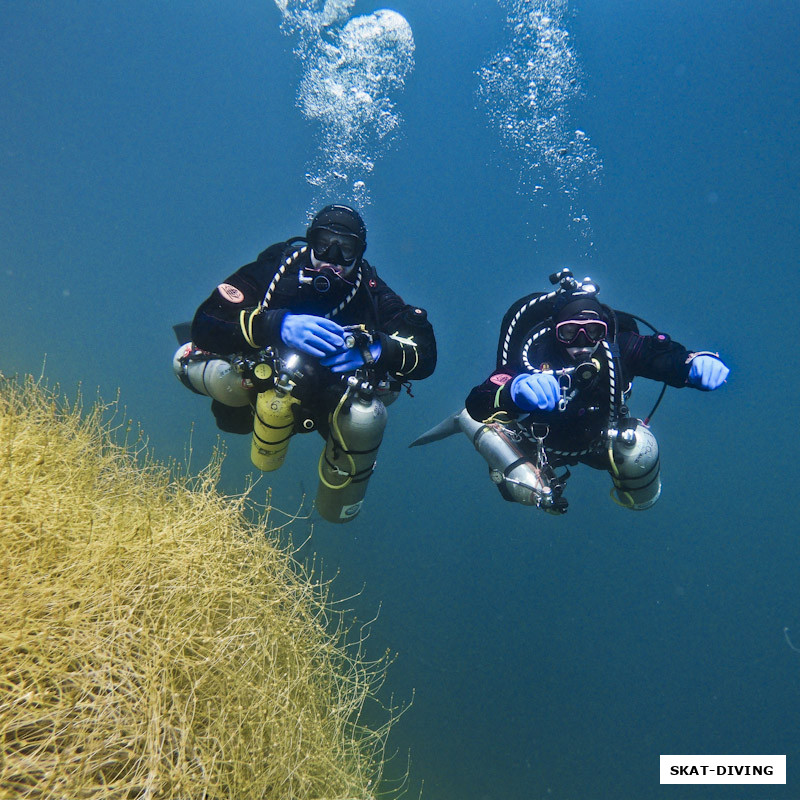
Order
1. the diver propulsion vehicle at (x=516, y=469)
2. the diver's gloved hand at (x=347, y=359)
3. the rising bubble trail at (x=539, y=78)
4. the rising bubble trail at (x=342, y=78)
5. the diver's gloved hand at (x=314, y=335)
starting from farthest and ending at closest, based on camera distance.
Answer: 1. the rising bubble trail at (x=539, y=78)
2. the rising bubble trail at (x=342, y=78)
3. the diver propulsion vehicle at (x=516, y=469)
4. the diver's gloved hand at (x=347, y=359)
5. the diver's gloved hand at (x=314, y=335)

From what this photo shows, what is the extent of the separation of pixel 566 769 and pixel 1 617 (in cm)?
2038

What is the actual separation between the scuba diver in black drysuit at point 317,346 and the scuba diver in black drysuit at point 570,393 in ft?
3.17

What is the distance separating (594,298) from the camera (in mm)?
4395

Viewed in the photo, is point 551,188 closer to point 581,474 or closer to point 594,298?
point 581,474

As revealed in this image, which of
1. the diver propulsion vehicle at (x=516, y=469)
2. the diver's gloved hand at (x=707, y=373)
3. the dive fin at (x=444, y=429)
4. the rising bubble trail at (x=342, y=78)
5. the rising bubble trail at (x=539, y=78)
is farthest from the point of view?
the rising bubble trail at (x=539, y=78)

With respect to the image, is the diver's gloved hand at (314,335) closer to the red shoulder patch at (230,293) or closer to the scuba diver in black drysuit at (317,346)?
the scuba diver in black drysuit at (317,346)

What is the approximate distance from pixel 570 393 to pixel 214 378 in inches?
126

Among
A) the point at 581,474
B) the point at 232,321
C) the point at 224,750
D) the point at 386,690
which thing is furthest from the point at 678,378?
the point at 581,474

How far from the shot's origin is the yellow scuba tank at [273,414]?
12.6ft

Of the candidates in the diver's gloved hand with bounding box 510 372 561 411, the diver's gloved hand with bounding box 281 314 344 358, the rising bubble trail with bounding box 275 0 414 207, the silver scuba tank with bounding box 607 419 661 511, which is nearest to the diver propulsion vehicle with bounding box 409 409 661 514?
the silver scuba tank with bounding box 607 419 661 511

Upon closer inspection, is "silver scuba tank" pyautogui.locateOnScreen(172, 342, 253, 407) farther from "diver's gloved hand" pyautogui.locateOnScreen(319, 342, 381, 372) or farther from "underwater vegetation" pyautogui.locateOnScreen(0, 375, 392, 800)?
"diver's gloved hand" pyautogui.locateOnScreen(319, 342, 381, 372)

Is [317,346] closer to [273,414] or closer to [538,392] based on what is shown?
[273,414]

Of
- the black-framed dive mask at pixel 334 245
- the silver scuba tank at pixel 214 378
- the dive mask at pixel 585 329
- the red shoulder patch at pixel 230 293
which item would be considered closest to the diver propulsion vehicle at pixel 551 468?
the dive mask at pixel 585 329

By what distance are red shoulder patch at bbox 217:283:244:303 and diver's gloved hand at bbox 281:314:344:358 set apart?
728 mm
